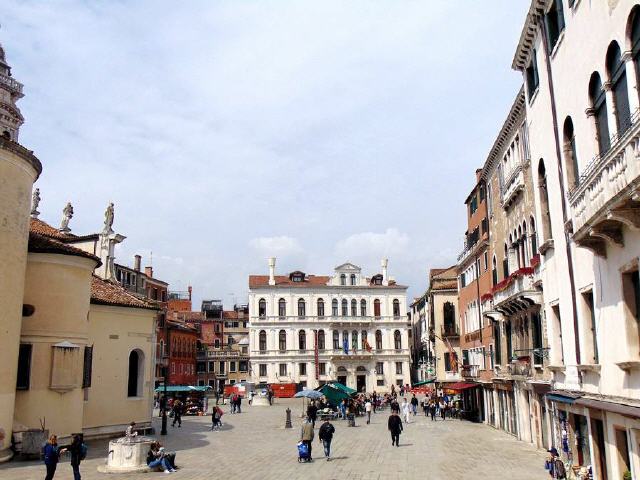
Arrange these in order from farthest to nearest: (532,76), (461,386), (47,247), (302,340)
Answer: (302,340)
(461,386)
(47,247)
(532,76)

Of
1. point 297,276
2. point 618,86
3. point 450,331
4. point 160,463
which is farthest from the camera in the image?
point 297,276

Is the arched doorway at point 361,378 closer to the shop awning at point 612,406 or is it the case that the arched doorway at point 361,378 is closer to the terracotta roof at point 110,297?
the terracotta roof at point 110,297

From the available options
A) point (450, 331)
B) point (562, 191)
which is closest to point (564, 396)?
point (562, 191)

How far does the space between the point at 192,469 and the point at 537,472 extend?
1104 cm

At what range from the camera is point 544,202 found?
20.2 m

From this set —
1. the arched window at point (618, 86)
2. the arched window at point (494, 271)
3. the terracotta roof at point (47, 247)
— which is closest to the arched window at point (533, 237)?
the arched window at point (494, 271)

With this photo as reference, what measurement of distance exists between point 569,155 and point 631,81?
5236mm

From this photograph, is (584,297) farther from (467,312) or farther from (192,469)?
(467,312)

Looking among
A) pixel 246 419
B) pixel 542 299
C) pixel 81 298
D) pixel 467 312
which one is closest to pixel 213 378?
pixel 246 419

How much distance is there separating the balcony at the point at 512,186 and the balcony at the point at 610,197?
10.9m

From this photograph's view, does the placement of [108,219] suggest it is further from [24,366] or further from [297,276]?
[297,276]

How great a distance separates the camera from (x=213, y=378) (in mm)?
84062

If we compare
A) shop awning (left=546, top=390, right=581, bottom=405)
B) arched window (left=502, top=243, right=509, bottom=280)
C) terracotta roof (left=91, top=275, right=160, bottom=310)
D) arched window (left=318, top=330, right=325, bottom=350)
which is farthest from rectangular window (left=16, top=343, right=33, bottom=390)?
arched window (left=318, top=330, right=325, bottom=350)

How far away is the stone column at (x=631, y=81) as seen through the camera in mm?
11086
